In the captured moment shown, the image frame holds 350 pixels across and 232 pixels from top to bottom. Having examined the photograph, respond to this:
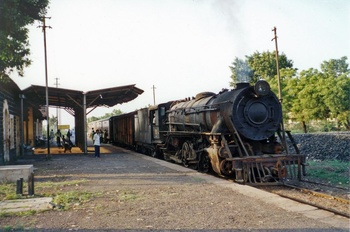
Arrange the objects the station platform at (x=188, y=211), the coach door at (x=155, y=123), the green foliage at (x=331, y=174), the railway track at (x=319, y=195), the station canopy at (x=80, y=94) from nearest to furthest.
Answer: the station platform at (x=188, y=211) < the railway track at (x=319, y=195) < the green foliage at (x=331, y=174) < the coach door at (x=155, y=123) < the station canopy at (x=80, y=94)

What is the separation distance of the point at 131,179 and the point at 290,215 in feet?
17.1

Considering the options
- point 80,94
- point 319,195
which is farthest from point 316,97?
point 319,195

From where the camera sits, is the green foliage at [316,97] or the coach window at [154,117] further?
the green foliage at [316,97]

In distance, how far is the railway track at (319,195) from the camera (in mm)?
6180

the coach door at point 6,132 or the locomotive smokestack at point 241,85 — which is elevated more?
the locomotive smokestack at point 241,85

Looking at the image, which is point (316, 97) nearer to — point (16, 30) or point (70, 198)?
point (16, 30)

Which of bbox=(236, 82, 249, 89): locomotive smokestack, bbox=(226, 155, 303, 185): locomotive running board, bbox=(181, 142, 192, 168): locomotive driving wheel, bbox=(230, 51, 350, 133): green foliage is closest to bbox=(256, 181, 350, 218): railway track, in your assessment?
bbox=(226, 155, 303, 185): locomotive running board

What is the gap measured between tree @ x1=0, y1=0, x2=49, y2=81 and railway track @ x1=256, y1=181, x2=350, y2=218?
28.5 ft

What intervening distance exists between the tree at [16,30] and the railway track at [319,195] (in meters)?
8.68

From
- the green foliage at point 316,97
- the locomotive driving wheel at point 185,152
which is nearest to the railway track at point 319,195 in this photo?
the locomotive driving wheel at point 185,152

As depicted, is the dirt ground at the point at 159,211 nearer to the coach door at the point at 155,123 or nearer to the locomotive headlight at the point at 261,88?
the locomotive headlight at the point at 261,88

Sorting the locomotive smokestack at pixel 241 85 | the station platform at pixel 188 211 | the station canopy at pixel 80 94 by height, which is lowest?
the station platform at pixel 188 211

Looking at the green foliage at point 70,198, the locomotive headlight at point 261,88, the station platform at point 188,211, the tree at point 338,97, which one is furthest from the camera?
the tree at point 338,97

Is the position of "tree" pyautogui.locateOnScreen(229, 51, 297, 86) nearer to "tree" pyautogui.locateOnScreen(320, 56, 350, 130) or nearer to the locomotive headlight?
"tree" pyautogui.locateOnScreen(320, 56, 350, 130)
